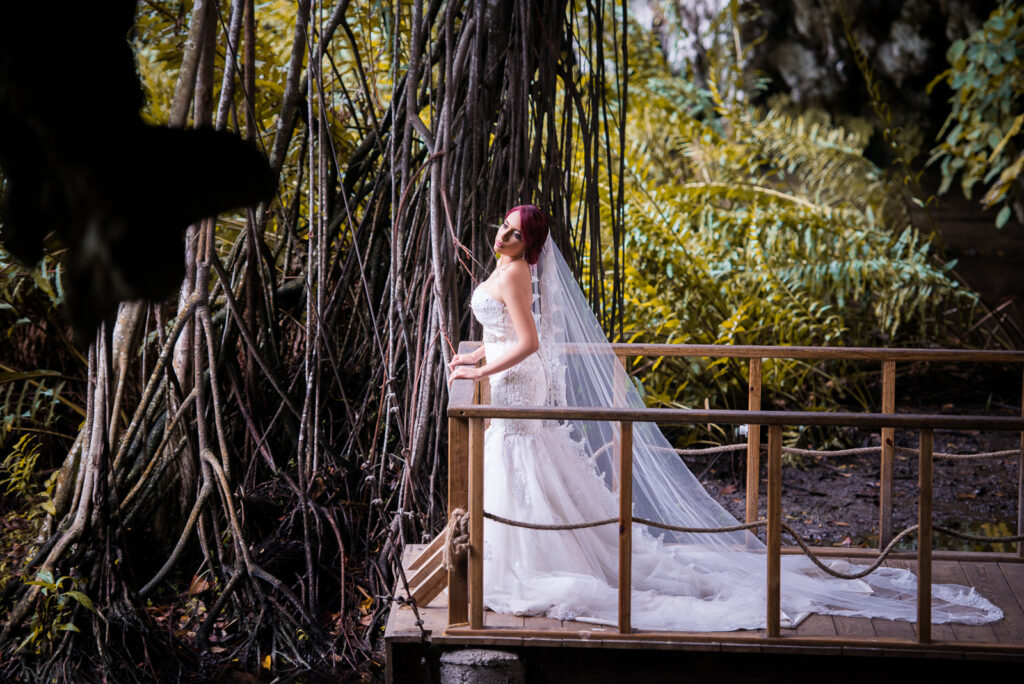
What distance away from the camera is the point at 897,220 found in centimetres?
739

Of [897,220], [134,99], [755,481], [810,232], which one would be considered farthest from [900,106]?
[134,99]

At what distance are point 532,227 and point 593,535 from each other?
972 millimetres

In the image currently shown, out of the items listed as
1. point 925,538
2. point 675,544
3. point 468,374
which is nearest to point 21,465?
point 468,374

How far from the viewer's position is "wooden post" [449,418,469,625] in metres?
2.50

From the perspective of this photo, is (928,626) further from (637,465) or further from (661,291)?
(661,291)

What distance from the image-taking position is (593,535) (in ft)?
9.73

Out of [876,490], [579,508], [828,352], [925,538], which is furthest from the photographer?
[876,490]

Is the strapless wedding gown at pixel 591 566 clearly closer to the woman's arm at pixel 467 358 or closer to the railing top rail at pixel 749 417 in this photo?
the woman's arm at pixel 467 358

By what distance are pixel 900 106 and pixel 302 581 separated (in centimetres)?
744

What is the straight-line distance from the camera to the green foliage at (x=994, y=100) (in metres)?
5.82

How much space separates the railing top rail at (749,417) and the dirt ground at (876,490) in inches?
77.3

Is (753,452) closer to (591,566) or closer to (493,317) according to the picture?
(591,566)

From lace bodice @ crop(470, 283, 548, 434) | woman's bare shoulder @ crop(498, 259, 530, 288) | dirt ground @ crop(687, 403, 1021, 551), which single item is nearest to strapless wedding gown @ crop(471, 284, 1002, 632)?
lace bodice @ crop(470, 283, 548, 434)

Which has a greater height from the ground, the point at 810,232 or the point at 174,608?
the point at 810,232
